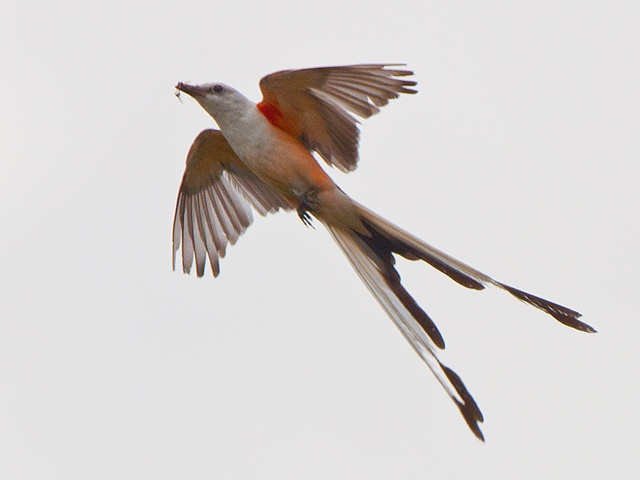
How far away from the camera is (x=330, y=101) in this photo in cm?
675

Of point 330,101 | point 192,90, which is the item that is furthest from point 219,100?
point 330,101

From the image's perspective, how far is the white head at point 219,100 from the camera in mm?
6844

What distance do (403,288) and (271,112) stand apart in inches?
53.5

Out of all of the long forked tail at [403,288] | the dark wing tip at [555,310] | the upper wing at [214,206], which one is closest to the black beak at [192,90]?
the upper wing at [214,206]

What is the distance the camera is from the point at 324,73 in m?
6.55

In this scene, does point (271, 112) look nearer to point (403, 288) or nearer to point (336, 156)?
point (336, 156)

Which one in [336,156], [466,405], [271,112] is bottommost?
[466,405]

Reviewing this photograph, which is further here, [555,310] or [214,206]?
[214,206]

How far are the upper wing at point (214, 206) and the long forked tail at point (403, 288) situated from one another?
40.8 inches

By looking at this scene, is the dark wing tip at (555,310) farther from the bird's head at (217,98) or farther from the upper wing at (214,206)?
the upper wing at (214,206)

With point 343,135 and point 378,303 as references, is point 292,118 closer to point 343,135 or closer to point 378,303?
point 343,135

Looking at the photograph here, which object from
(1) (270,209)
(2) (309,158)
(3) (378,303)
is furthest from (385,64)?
(1) (270,209)

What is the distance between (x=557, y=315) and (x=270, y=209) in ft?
8.82

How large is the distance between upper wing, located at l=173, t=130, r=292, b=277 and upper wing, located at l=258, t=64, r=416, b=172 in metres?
Result: 0.91
